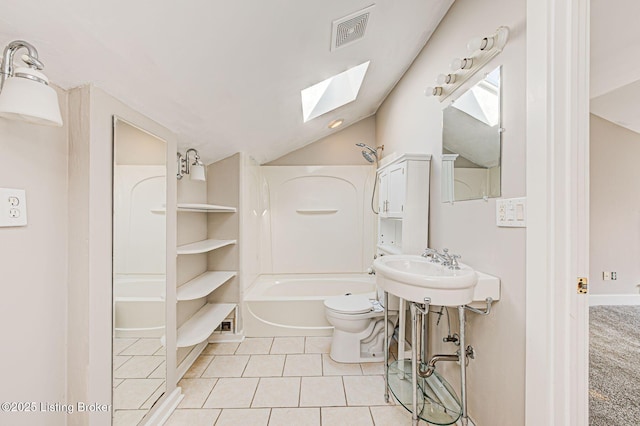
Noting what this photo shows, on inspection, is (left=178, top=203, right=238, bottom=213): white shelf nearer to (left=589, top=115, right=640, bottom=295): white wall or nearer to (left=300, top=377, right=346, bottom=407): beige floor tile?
(left=300, top=377, right=346, bottom=407): beige floor tile

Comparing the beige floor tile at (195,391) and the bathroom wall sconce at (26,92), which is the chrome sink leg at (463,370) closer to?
the beige floor tile at (195,391)

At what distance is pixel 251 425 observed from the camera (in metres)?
1.65

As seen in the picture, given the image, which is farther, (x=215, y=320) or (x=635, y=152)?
(x=635, y=152)

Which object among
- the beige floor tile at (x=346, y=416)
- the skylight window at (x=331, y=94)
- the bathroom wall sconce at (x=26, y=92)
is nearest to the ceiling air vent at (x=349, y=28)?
the skylight window at (x=331, y=94)

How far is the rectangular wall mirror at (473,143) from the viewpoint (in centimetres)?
144

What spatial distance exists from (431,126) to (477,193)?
30.5 inches

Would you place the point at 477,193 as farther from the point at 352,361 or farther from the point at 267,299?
the point at 267,299

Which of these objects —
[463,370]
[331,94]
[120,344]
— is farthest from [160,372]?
[331,94]

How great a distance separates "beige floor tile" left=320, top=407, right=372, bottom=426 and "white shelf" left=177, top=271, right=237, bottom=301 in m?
1.15

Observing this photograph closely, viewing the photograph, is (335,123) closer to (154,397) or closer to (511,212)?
(511,212)

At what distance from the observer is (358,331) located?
237 cm

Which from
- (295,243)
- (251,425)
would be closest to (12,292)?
(251,425)

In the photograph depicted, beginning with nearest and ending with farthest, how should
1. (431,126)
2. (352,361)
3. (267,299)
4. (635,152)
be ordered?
(431,126)
(352,361)
(267,299)
(635,152)

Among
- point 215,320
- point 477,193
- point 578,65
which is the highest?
point 578,65
